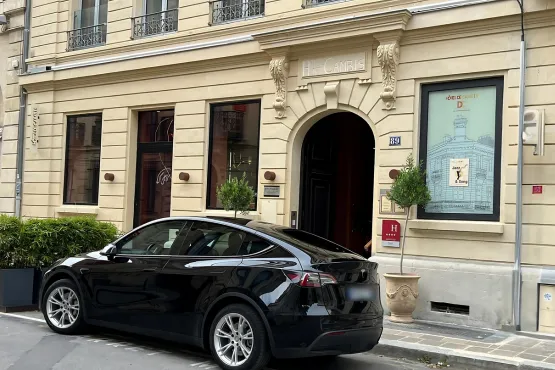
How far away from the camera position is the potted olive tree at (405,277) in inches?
365

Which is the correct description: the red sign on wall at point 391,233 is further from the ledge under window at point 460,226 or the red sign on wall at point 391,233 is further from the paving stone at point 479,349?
the paving stone at point 479,349

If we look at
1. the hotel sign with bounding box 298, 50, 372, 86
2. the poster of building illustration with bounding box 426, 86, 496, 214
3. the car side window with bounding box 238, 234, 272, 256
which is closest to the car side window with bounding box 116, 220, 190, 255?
the car side window with bounding box 238, 234, 272, 256

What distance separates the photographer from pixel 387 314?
9.95m

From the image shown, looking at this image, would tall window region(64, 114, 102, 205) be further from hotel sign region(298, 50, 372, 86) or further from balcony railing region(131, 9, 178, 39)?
hotel sign region(298, 50, 372, 86)

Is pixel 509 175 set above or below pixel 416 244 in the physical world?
above

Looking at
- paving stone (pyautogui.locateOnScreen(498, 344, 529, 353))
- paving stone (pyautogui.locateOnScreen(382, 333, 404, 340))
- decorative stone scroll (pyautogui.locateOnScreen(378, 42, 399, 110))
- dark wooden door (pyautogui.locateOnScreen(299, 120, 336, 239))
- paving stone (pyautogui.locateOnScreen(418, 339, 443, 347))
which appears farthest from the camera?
dark wooden door (pyautogui.locateOnScreen(299, 120, 336, 239))

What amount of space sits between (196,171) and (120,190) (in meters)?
2.39

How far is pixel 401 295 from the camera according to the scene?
9258mm

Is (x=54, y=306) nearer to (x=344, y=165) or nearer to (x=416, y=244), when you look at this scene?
(x=416, y=244)

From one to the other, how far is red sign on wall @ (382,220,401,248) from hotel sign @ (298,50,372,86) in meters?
2.50

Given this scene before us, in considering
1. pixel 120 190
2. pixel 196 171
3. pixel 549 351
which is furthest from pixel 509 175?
pixel 120 190

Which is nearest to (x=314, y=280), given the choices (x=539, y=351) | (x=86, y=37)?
(x=539, y=351)

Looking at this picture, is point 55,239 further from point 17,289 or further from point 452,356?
point 452,356

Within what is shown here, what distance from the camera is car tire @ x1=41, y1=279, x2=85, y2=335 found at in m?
7.79
